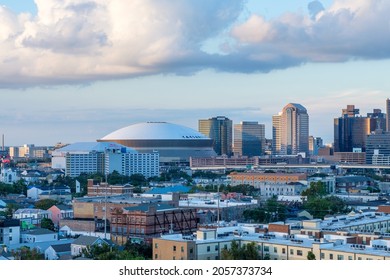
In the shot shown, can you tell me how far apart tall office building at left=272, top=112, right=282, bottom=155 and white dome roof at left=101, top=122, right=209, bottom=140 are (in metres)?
23.2

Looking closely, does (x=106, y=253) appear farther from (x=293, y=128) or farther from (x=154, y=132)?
(x=293, y=128)

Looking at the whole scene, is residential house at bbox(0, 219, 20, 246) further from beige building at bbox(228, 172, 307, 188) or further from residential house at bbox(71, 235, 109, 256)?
beige building at bbox(228, 172, 307, 188)

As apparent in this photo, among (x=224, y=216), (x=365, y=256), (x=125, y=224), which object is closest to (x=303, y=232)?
(x=365, y=256)

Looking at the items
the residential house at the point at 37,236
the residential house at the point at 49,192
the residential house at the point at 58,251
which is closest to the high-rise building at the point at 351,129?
the residential house at the point at 49,192

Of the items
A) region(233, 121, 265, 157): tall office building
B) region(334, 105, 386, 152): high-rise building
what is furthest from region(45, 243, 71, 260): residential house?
region(334, 105, 386, 152): high-rise building

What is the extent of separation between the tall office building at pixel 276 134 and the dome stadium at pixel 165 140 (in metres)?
22.8

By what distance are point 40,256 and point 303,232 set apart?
4065 millimetres

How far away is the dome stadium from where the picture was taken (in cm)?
6212

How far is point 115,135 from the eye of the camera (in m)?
65.0

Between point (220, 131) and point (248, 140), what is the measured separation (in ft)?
9.75

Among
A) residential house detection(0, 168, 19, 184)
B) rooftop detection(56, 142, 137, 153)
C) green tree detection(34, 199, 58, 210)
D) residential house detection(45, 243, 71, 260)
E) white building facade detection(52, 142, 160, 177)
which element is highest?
rooftop detection(56, 142, 137, 153)

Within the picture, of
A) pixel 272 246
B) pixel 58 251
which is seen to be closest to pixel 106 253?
pixel 272 246

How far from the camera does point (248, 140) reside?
83.7 meters

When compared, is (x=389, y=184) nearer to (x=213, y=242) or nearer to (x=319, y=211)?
(x=319, y=211)
